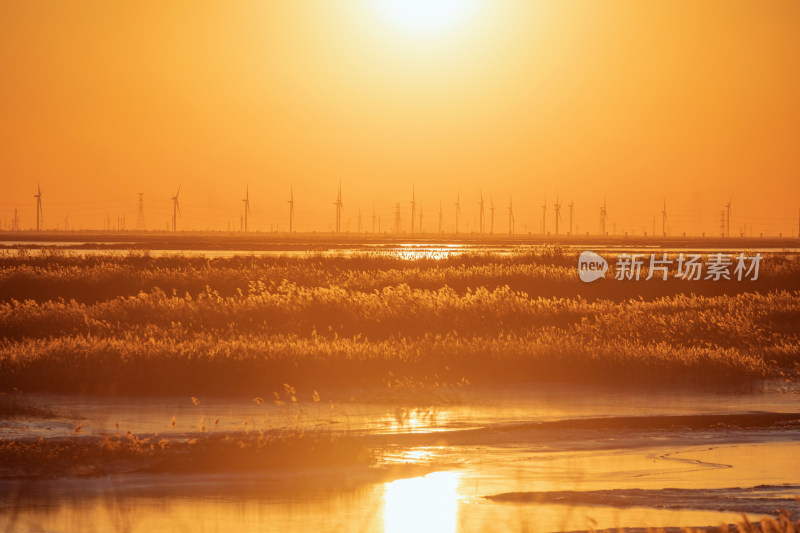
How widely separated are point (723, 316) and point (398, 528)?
27.3m

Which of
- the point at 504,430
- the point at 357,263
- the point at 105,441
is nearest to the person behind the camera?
the point at 105,441

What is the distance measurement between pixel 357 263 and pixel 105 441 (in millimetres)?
53117

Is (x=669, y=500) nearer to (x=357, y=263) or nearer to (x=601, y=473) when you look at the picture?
(x=601, y=473)

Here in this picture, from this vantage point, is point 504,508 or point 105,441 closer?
point 504,508

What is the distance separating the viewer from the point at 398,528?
12.9 meters

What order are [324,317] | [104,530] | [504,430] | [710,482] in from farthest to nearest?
[324,317], [504,430], [710,482], [104,530]

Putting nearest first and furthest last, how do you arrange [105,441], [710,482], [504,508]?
[504,508] → [710,482] → [105,441]

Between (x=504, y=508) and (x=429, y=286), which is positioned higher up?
(x=429, y=286)

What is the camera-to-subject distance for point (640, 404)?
2386cm

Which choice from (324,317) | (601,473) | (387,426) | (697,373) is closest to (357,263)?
(324,317)

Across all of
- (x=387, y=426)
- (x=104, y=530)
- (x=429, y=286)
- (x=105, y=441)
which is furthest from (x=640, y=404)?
(x=429, y=286)

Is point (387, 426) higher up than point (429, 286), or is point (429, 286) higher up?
point (429, 286)

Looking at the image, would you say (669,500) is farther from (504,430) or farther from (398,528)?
(504,430)

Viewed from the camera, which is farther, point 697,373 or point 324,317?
point 324,317
